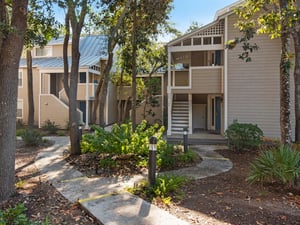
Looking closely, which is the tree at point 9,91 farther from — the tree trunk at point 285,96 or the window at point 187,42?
the window at point 187,42

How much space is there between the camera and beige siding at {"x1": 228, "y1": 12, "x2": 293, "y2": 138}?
11930 mm

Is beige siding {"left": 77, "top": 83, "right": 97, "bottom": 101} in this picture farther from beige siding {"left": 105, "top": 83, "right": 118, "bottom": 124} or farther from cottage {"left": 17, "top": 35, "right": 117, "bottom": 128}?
beige siding {"left": 105, "top": 83, "right": 118, "bottom": 124}

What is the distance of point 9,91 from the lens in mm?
4566

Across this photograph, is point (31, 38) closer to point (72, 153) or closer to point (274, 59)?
point (72, 153)

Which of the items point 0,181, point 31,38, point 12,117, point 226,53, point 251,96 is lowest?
point 0,181

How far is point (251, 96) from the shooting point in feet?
40.0

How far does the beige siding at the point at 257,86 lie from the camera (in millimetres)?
11930

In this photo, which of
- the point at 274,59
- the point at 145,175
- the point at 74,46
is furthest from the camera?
the point at 274,59

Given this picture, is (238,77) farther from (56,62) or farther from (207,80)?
(56,62)

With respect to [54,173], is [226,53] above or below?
above

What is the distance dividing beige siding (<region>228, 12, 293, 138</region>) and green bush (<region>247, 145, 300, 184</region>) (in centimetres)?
722

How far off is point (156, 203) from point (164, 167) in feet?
8.89

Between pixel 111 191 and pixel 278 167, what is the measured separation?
3.51 m

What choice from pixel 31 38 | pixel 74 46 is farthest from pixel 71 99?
pixel 31 38
